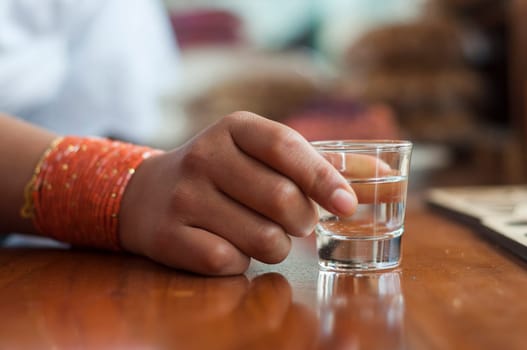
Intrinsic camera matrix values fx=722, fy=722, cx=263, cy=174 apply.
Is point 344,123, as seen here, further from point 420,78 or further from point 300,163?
point 300,163

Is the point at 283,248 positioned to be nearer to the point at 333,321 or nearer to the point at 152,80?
the point at 333,321

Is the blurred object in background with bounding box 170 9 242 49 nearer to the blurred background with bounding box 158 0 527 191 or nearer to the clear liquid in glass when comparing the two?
the blurred background with bounding box 158 0 527 191

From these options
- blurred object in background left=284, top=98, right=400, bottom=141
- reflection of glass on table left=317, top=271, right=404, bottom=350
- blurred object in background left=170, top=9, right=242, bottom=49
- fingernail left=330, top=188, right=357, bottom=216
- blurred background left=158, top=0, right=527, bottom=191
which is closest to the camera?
reflection of glass on table left=317, top=271, right=404, bottom=350

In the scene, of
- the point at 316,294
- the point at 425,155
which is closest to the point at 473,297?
the point at 316,294

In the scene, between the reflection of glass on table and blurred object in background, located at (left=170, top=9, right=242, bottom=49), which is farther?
blurred object in background, located at (left=170, top=9, right=242, bottom=49)

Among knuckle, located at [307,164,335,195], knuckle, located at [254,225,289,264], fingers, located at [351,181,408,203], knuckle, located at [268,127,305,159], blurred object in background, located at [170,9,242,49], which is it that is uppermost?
blurred object in background, located at [170,9,242,49]

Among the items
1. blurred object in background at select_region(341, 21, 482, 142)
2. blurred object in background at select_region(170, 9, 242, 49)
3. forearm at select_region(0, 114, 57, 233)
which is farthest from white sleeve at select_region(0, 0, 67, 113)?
blurred object in background at select_region(170, 9, 242, 49)

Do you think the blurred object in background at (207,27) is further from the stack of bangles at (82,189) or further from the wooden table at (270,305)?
the wooden table at (270,305)
